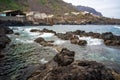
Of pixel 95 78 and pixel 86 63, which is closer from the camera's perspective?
pixel 95 78

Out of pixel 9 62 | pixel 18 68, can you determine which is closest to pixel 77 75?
pixel 18 68

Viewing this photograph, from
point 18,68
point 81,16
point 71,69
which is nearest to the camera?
point 71,69

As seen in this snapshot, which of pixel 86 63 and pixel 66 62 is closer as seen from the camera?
pixel 86 63

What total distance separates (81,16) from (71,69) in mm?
174042

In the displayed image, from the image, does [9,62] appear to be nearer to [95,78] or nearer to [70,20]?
[95,78]

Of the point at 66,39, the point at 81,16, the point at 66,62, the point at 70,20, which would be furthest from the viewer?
the point at 81,16

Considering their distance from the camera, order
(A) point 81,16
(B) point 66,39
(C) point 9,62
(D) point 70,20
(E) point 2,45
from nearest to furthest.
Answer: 1. (C) point 9,62
2. (E) point 2,45
3. (B) point 66,39
4. (D) point 70,20
5. (A) point 81,16

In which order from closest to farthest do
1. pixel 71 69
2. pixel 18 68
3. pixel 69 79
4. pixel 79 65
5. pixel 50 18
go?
1. pixel 69 79
2. pixel 71 69
3. pixel 79 65
4. pixel 18 68
5. pixel 50 18

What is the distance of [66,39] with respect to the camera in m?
52.7

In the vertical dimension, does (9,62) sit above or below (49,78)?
below

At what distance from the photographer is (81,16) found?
184 metres

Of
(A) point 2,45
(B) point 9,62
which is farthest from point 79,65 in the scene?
(A) point 2,45

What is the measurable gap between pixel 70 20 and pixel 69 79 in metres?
162

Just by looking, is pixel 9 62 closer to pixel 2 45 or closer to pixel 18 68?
pixel 18 68
